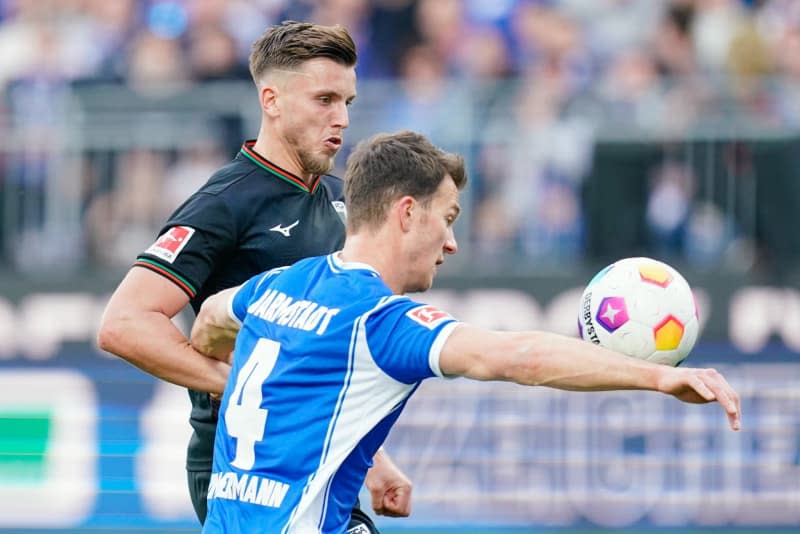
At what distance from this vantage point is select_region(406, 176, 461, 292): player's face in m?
4.23

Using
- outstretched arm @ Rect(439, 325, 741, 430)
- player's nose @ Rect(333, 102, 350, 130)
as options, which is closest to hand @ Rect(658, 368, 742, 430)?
outstretched arm @ Rect(439, 325, 741, 430)

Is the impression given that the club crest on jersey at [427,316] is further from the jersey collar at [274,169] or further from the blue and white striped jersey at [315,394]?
the jersey collar at [274,169]

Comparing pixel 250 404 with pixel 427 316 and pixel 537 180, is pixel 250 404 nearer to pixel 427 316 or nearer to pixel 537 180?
pixel 427 316

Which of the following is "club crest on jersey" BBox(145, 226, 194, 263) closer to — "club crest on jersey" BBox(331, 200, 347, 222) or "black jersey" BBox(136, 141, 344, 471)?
"black jersey" BBox(136, 141, 344, 471)

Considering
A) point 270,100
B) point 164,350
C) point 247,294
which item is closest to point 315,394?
point 247,294

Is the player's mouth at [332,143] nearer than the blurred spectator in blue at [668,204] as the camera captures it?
Yes

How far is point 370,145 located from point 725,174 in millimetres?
6573

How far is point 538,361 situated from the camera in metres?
3.77

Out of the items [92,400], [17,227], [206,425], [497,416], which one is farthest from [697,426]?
[206,425]

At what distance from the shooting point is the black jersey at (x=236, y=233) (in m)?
4.96

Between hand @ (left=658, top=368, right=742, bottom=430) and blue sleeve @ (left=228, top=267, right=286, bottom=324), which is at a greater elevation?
blue sleeve @ (left=228, top=267, right=286, bottom=324)

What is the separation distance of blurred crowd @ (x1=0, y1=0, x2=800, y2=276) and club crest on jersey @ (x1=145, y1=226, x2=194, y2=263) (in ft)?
19.0

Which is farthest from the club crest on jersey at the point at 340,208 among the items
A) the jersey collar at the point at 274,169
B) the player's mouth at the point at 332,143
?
the player's mouth at the point at 332,143

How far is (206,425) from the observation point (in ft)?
17.3
